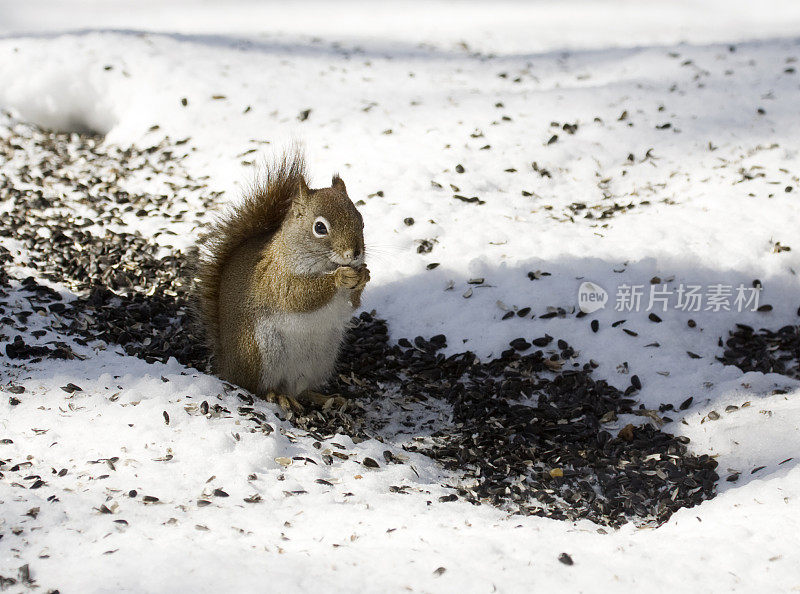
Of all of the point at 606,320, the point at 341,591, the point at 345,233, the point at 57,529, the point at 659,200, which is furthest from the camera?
the point at 659,200

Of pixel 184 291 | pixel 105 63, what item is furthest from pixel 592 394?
pixel 105 63

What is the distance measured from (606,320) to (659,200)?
4.06 feet

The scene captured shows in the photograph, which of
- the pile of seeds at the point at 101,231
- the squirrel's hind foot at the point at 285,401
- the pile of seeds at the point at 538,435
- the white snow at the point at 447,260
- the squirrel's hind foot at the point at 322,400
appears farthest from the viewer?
the pile of seeds at the point at 101,231

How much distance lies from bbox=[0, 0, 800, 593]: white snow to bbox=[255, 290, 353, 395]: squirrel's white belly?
0.17 meters

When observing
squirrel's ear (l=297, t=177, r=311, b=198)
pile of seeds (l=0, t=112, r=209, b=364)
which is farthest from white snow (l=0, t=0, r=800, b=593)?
squirrel's ear (l=297, t=177, r=311, b=198)

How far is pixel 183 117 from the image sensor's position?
6199mm

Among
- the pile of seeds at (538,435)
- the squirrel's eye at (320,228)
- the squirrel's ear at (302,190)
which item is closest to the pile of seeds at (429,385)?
the pile of seeds at (538,435)

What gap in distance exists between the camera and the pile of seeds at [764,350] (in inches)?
156

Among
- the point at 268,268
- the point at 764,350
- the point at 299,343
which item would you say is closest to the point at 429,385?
the point at 299,343

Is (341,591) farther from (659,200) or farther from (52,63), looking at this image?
(52,63)

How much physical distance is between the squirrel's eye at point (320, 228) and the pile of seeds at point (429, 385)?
770 millimetres

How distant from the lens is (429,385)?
3945mm

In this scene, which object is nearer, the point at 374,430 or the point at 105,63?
the point at 374,430

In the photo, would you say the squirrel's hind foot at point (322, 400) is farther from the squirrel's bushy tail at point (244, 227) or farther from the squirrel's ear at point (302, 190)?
the squirrel's ear at point (302, 190)
